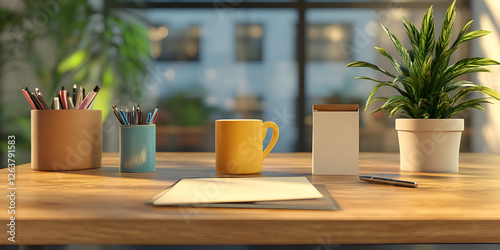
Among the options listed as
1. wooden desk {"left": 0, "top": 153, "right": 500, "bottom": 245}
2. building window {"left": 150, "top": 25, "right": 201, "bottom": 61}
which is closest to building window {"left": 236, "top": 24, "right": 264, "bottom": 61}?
building window {"left": 150, "top": 25, "right": 201, "bottom": 61}

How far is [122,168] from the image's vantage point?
815mm

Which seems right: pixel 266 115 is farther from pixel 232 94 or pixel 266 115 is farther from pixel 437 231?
pixel 437 231

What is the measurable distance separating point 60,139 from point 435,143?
81 cm

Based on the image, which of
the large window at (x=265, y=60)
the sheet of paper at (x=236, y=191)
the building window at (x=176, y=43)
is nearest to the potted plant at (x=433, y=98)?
the sheet of paper at (x=236, y=191)

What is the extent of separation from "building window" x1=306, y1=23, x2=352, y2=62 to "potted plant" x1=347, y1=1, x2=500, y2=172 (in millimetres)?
2058

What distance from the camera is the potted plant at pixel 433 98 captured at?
0.81 m

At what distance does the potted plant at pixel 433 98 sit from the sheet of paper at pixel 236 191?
0.30 m

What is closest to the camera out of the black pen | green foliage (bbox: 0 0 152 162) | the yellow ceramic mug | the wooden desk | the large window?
the wooden desk

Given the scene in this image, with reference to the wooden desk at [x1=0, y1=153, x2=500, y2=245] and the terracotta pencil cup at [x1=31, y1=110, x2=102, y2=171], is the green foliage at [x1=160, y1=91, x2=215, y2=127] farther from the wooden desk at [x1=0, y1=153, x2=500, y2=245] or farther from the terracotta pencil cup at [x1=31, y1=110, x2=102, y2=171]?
the wooden desk at [x1=0, y1=153, x2=500, y2=245]

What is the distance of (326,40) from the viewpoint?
9.45 ft

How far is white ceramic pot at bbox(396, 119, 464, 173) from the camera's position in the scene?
2.64ft

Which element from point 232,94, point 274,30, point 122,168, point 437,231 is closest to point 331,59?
point 274,30

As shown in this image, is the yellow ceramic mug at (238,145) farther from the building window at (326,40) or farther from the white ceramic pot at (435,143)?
the building window at (326,40)

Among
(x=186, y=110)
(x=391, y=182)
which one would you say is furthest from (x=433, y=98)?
(x=186, y=110)
